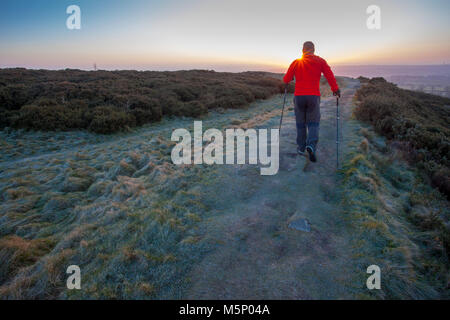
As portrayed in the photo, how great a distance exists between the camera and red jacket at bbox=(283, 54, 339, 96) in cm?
576

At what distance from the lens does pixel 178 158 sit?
817 cm

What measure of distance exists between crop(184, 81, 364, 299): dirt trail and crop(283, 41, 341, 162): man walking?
135 centimetres

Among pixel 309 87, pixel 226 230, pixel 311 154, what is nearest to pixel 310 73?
pixel 309 87

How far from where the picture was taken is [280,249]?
11.7ft

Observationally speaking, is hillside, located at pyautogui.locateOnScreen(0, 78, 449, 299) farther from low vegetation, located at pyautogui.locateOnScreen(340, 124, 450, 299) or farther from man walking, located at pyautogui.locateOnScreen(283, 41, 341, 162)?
man walking, located at pyautogui.locateOnScreen(283, 41, 341, 162)

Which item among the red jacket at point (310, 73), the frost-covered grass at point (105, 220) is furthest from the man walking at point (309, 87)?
the frost-covered grass at point (105, 220)

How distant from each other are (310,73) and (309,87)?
332 mm

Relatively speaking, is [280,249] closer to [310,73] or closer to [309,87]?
[309,87]

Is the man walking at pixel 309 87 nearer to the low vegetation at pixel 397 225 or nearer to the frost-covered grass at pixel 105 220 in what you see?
the low vegetation at pixel 397 225

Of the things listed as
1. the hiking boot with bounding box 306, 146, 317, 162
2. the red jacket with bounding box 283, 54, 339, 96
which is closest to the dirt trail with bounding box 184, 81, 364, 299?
the hiking boot with bounding box 306, 146, 317, 162

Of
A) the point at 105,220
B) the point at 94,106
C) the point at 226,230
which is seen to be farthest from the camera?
the point at 94,106

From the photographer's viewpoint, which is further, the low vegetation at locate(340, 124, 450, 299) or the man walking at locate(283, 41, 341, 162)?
the man walking at locate(283, 41, 341, 162)
